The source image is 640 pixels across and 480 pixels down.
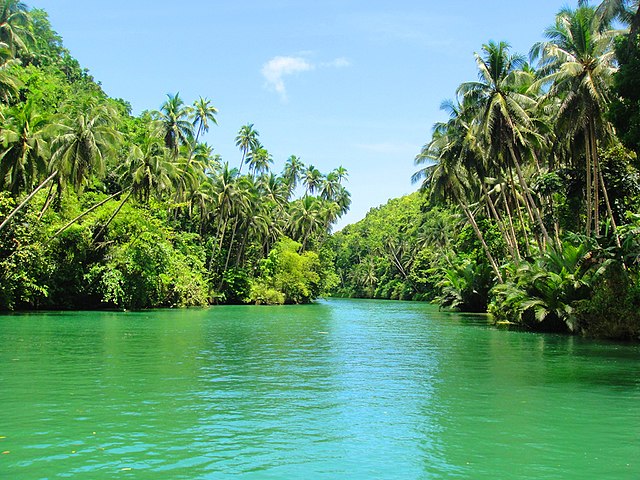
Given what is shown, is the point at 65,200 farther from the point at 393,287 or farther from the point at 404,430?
the point at 393,287

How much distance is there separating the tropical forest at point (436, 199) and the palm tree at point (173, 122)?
0.44 feet

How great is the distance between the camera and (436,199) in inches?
1628

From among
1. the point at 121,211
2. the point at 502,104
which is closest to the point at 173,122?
the point at 121,211

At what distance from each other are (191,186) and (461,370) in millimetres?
39407

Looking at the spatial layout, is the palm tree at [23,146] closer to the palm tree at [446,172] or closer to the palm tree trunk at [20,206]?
the palm tree trunk at [20,206]

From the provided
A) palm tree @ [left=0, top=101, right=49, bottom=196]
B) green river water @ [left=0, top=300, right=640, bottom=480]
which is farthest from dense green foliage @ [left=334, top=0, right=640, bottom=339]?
palm tree @ [left=0, top=101, right=49, bottom=196]

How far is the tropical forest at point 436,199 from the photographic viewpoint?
26.3 metres

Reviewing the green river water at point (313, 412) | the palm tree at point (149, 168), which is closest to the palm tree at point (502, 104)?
the green river water at point (313, 412)

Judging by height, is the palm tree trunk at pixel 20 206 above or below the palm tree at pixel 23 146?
below

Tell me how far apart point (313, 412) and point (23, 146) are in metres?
30.1

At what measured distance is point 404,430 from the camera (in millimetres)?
9672

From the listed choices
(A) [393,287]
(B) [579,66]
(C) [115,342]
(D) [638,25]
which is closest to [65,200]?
(C) [115,342]

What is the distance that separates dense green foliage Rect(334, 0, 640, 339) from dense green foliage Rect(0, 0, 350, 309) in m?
21.2

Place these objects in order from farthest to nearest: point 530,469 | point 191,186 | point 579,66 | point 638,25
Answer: point 191,186
point 579,66
point 638,25
point 530,469
